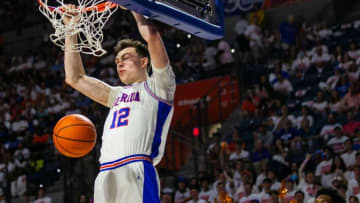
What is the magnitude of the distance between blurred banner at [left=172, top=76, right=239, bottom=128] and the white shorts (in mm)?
9573

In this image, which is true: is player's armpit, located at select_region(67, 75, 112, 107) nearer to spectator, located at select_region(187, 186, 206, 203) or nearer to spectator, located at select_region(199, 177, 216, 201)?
spectator, located at select_region(187, 186, 206, 203)

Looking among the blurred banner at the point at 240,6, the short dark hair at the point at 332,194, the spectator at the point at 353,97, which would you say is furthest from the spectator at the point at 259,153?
the short dark hair at the point at 332,194

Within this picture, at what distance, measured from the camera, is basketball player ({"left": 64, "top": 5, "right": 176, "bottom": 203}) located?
4.59 meters

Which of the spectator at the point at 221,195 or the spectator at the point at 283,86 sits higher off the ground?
the spectator at the point at 283,86

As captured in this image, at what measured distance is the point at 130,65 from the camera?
5039 millimetres

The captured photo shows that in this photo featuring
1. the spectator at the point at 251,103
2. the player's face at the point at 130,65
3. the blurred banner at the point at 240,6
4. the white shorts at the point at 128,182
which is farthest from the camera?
the blurred banner at the point at 240,6

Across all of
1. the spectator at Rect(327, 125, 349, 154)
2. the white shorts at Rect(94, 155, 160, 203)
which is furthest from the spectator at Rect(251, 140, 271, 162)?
the white shorts at Rect(94, 155, 160, 203)

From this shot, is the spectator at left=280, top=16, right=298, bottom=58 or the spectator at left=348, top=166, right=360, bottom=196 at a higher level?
the spectator at left=280, top=16, right=298, bottom=58

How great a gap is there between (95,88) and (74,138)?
55 cm

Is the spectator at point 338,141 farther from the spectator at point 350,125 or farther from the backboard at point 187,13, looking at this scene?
the backboard at point 187,13

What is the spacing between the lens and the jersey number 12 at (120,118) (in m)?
4.77

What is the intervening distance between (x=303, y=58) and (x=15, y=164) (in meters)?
6.90

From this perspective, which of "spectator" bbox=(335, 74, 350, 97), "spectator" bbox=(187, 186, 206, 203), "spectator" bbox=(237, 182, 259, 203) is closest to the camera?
"spectator" bbox=(237, 182, 259, 203)

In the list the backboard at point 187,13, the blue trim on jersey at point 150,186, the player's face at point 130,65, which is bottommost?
the blue trim on jersey at point 150,186
